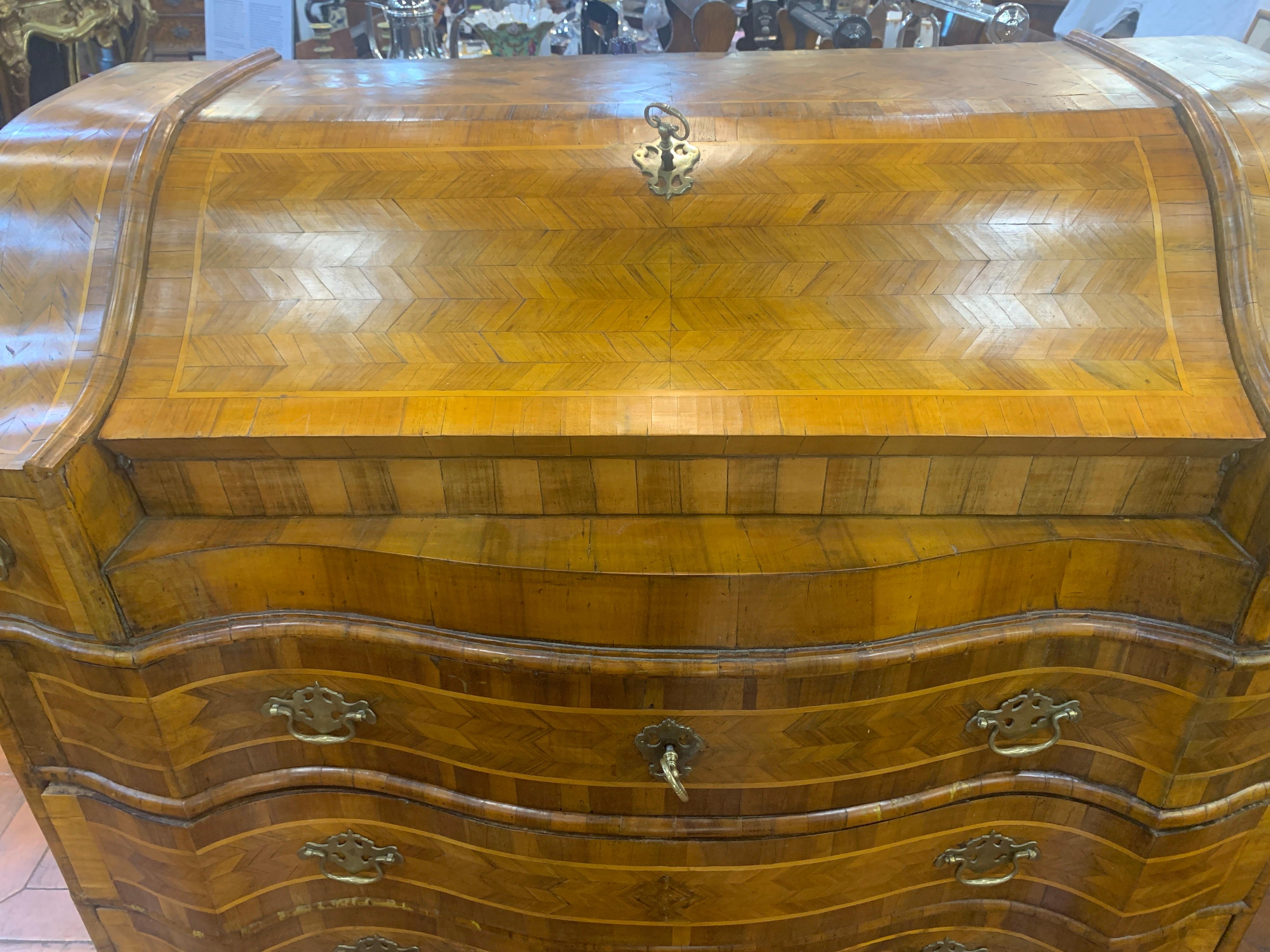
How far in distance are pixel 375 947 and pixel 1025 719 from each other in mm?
1219

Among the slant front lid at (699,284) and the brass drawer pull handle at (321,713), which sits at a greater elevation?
the slant front lid at (699,284)

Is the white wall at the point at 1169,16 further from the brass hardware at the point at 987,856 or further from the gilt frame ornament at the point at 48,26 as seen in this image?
the gilt frame ornament at the point at 48,26

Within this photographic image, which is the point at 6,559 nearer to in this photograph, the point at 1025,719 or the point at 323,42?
the point at 1025,719

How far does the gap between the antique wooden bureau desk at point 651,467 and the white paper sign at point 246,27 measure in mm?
1412

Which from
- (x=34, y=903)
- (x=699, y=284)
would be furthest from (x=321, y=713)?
(x=34, y=903)

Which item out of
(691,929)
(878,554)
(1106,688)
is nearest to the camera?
(878,554)

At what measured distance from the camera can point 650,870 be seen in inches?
53.5

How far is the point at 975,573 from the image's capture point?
1.12m

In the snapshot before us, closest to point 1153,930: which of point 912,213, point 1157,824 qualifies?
point 1157,824

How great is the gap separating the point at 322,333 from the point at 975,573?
0.95 m

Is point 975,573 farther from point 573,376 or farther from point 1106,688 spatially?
point 573,376

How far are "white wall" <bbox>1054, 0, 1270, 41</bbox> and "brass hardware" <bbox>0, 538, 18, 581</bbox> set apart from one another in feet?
7.71

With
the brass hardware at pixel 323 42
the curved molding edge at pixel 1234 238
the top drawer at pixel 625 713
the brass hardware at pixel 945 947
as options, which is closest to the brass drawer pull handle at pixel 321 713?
the top drawer at pixel 625 713

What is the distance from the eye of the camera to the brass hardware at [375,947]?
1.56 meters
